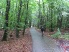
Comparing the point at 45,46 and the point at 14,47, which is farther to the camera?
the point at 45,46

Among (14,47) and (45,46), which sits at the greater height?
(14,47)

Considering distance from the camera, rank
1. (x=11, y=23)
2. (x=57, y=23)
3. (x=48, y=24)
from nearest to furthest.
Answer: (x=11, y=23) → (x=48, y=24) → (x=57, y=23)

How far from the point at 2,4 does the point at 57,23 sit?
64.9 feet

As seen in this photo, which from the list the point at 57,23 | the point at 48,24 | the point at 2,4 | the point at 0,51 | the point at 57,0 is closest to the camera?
the point at 0,51

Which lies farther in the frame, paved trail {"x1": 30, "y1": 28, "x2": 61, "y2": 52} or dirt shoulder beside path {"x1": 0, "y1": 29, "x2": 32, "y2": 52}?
paved trail {"x1": 30, "y1": 28, "x2": 61, "y2": 52}

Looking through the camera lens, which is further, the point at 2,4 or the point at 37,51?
the point at 2,4

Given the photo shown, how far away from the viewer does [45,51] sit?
1209 centimetres

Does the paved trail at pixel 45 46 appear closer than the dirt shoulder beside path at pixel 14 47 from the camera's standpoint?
No

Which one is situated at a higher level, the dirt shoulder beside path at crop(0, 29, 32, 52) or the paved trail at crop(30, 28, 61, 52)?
the dirt shoulder beside path at crop(0, 29, 32, 52)

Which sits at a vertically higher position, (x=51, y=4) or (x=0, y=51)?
(x=51, y=4)

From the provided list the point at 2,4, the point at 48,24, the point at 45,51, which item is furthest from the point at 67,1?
the point at 45,51

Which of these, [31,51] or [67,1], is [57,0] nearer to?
[67,1]

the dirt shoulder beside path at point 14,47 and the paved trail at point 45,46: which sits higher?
the dirt shoulder beside path at point 14,47

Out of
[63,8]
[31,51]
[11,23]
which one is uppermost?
[63,8]
